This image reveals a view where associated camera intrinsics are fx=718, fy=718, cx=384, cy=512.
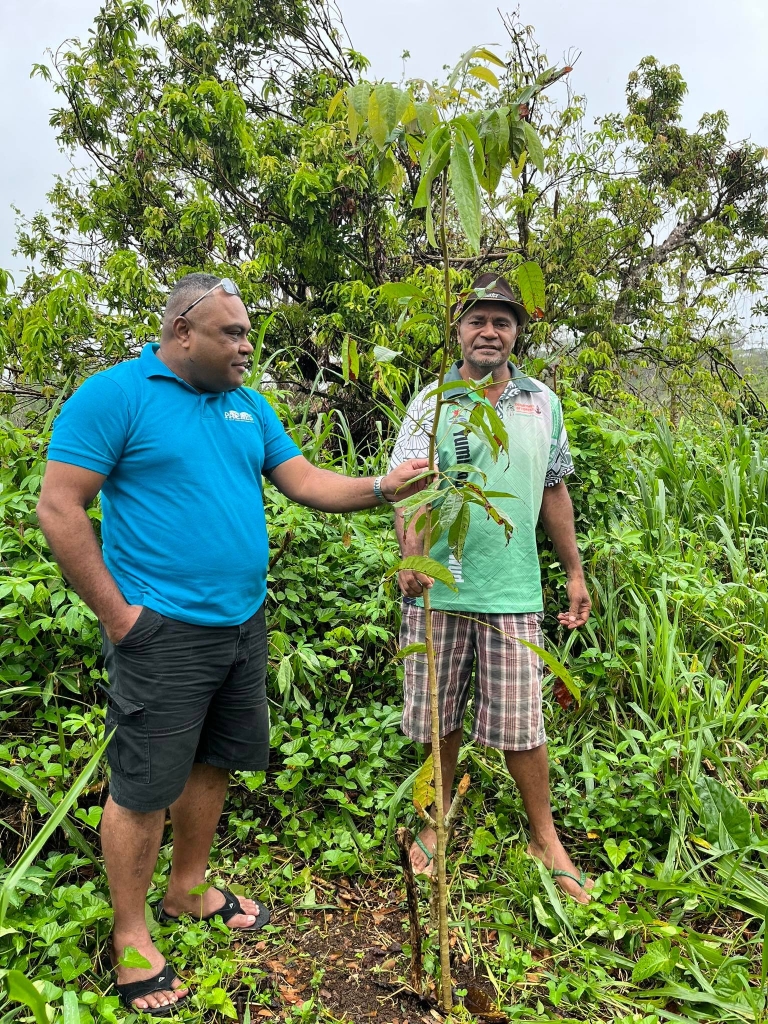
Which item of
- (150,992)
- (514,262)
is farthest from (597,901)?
→ (514,262)

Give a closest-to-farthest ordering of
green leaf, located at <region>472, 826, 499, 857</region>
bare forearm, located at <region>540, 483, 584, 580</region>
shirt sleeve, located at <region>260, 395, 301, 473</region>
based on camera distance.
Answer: shirt sleeve, located at <region>260, 395, 301, 473</region>
green leaf, located at <region>472, 826, 499, 857</region>
bare forearm, located at <region>540, 483, 584, 580</region>

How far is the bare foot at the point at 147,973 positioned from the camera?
67.6 inches

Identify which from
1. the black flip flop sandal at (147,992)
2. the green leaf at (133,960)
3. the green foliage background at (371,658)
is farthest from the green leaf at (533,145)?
the black flip flop sandal at (147,992)

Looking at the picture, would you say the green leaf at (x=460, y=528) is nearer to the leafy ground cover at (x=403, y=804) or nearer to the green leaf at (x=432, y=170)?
the green leaf at (x=432, y=170)

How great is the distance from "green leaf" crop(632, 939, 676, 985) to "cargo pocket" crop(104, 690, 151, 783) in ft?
4.32

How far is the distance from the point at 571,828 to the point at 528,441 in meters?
1.33

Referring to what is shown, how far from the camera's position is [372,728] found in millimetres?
2643

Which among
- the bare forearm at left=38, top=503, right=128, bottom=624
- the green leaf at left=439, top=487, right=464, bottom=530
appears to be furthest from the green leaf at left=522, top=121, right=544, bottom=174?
the bare forearm at left=38, top=503, right=128, bottom=624

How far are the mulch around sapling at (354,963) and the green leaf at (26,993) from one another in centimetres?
59

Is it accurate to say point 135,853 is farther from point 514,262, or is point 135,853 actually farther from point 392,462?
point 514,262

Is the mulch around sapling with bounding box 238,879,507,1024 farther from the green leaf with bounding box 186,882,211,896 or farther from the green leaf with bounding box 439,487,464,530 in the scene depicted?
the green leaf with bounding box 439,487,464,530

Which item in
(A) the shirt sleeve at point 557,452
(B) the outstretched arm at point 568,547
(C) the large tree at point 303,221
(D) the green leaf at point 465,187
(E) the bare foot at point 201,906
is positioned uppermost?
(C) the large tree at point 303,221

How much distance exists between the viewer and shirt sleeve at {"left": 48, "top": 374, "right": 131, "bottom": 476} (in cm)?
158

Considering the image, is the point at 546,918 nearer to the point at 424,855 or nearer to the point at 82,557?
the point at 424,855
